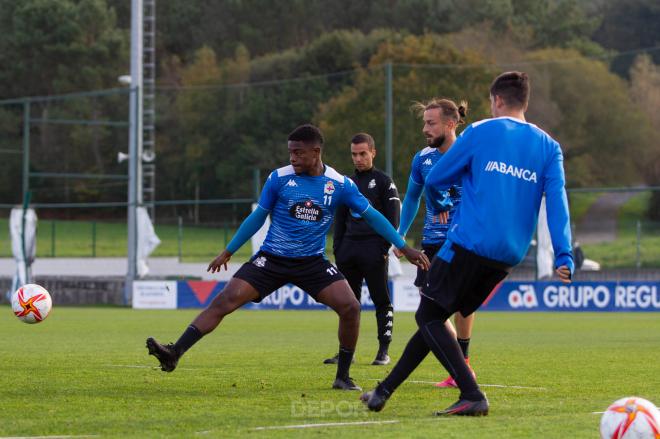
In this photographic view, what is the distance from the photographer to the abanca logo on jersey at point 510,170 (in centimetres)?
727

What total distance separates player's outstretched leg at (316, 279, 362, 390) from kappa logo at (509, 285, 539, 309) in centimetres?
1828

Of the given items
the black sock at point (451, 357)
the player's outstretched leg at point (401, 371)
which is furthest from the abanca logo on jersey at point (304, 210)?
the black sock at point (451, 357)

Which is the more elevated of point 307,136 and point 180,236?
point 307,136

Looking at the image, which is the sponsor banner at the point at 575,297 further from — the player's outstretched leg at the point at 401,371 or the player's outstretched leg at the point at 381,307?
the player's outstretched leg at the point at 401,371

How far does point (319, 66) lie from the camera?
57.9 meters

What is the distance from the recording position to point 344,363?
9.36 m

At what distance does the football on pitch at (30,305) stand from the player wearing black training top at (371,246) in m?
3.31

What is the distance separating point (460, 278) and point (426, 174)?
9.00 ft

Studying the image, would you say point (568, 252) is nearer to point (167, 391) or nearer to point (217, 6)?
point (167, 391)

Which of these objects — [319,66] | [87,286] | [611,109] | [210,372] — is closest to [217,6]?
[319,66]

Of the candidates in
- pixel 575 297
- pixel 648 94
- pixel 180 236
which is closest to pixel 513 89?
pixel 575 297

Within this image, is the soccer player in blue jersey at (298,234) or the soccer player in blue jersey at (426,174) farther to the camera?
the soccer player in blue jersey at (426,174)

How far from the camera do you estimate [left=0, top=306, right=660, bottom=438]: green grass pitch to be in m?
7.02

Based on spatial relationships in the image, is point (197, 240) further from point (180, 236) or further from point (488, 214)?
point (488, 214)
